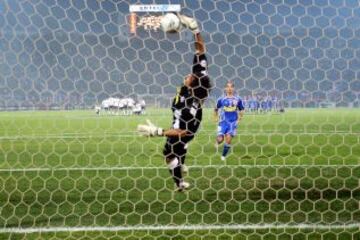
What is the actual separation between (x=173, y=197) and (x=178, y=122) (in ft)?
2.21

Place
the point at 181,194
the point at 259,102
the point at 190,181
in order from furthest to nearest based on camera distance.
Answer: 1. the point at 259,102
2. the point at 190,181
3. the point at 181,194

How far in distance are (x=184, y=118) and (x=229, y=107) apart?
14.5ft

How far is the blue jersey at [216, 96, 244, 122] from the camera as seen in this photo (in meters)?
9.07

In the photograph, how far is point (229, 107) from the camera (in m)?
9.30

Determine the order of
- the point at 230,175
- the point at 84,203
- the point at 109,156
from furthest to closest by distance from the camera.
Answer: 1. the point at 109,156
2. the point at 230,175
3. the point at 84,203

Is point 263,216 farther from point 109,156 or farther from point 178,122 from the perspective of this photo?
point 109,156

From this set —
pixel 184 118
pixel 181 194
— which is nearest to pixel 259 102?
pixel 184 118

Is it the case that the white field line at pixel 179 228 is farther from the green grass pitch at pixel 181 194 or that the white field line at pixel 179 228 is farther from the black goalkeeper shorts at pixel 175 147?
the black goalkeeper shorts at pixel 175 147

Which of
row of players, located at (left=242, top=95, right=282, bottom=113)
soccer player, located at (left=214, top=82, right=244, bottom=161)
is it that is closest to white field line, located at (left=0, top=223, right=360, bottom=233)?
soccer player, located at (left=214, top=82, right=244, bottom=161)

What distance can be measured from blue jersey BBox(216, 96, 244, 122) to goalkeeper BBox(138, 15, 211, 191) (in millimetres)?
4001

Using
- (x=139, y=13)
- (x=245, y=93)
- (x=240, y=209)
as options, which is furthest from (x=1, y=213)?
(x=245, y=93)

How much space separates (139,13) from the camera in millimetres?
6684

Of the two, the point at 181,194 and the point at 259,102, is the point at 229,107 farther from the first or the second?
the point at 181,194

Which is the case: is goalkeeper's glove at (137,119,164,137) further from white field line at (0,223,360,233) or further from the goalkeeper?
white field line at (0,223,360,233)
